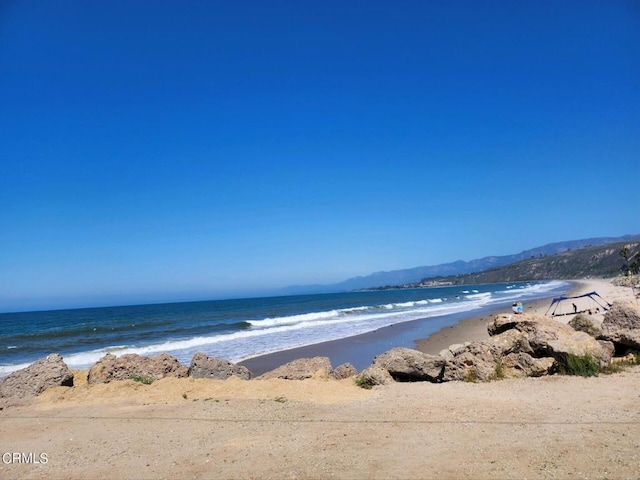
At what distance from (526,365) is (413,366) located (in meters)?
2.53

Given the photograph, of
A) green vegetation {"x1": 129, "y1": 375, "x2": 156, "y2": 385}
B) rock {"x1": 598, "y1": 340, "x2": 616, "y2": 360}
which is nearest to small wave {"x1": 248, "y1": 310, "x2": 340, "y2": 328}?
green vegetation {"x1": 129, "y1": 375, "x2": 156, "y2": 385}

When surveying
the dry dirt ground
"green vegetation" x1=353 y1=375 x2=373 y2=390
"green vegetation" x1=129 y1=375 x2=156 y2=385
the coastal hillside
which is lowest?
the coastal hillside

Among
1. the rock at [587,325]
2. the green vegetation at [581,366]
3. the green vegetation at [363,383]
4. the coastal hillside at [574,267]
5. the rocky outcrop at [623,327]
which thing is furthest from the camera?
the coastal hillside at [574,267]

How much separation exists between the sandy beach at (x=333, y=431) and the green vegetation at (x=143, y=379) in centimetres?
62

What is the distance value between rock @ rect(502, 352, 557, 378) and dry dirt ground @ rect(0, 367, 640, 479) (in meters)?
0.38

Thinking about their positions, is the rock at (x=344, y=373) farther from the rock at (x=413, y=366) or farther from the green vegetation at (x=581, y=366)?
the green vegetation at (x=581, y=366)

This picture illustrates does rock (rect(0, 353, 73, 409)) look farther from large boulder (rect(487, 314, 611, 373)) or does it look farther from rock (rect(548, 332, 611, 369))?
rock (rect(548, 332, 611, 369))

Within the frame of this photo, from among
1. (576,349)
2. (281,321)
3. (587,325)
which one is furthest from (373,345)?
(281,321)

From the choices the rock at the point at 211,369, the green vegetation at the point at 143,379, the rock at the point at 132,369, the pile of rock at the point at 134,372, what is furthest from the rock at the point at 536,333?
the green vegetation at the point at 143,379

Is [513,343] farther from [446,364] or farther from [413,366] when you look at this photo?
[413,366]

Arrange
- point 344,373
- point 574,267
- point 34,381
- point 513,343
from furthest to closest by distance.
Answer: point 574,267 → point 344,373 → point 513,343 → point 34,381

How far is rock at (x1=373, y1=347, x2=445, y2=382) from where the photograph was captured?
9.56 meters

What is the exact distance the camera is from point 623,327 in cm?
1120

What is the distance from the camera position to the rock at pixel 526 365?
9.27 meters
